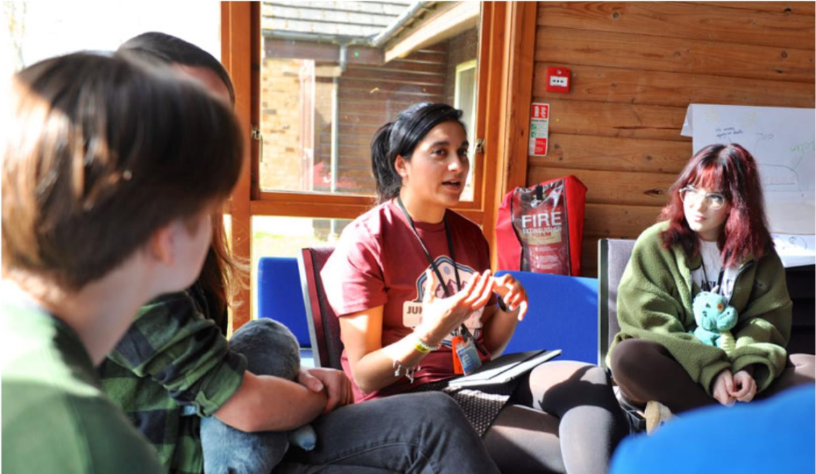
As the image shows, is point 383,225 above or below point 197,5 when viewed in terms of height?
below

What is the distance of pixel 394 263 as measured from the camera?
1699 mm

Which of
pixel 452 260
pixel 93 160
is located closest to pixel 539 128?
pixel 452 260

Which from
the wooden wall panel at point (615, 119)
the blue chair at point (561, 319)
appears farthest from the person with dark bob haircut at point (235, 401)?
the wooden wall panel at point (615, 119)

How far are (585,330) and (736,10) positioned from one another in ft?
6.94

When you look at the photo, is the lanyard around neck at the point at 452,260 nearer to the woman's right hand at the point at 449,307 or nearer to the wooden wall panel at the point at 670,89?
the woman's right hand at the point at 449,307

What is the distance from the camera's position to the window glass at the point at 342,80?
299 centimetres

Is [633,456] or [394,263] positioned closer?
[633,456]

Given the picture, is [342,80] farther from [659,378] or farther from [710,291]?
[659,378]

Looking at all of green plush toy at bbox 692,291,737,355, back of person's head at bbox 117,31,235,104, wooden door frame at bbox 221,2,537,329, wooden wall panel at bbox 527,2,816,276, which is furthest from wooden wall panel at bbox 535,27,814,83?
back of person's head at bbox 117,31,235,104

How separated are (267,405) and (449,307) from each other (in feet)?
1.94

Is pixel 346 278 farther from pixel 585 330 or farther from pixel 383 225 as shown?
pixel 585 330

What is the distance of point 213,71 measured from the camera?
1104 mm

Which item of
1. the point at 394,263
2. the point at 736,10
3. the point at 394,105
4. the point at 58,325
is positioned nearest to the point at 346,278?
the point at 394,263

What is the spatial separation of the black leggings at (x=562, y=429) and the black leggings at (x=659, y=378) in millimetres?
180
